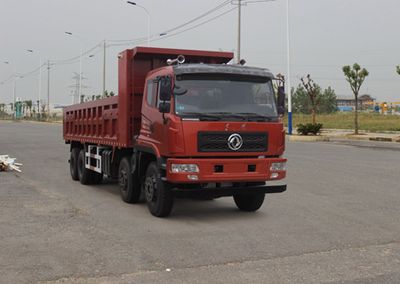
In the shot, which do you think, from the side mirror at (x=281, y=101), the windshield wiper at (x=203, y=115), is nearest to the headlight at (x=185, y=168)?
the windshield wiper at (x=203, y=115)

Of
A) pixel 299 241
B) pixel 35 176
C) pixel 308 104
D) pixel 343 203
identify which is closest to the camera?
pixel 299 241

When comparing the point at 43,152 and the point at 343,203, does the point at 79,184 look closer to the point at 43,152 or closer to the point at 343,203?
the point at 343,203

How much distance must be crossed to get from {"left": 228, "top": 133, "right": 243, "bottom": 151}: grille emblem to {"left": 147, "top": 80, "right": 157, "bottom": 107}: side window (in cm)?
142

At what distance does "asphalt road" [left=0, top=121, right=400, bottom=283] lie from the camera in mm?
5199

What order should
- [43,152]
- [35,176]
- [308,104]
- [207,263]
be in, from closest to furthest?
A: 1. [207,263]
2. [35,176]
3. [43,152]
4. [308,104]

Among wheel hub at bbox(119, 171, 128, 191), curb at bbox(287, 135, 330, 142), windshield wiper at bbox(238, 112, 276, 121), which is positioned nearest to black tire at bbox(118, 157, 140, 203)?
wheel hub at bbox(119, 171, 128, 191)

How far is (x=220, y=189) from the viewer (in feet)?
25.1

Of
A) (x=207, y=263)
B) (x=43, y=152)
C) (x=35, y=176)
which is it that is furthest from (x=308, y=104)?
(x=207, y=263)

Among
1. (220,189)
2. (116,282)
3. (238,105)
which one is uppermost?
(238,105)

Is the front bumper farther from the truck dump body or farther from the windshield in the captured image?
the truck dump body

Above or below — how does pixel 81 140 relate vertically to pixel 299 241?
above

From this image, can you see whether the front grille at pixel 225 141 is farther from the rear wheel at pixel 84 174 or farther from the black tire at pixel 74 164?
the black tire at pixel 74 164

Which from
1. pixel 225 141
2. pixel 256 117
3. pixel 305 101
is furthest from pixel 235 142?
pixel 305 101

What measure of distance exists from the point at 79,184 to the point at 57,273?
703 cm
